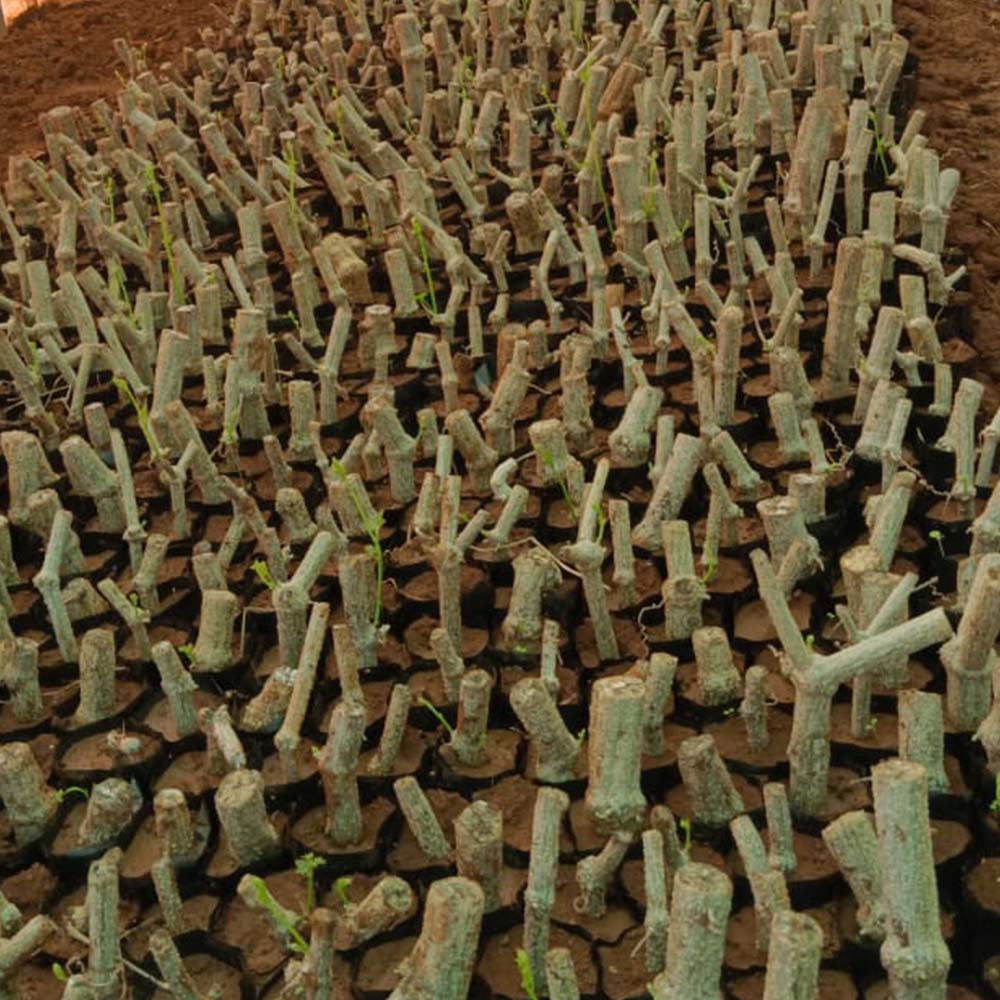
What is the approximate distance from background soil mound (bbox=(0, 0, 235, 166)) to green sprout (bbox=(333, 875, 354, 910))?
2.11m

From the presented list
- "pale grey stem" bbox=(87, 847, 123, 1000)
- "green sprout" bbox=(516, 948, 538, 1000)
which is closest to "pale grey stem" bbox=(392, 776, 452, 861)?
"green sprout" bbox=(516, 948, 538, 1000)

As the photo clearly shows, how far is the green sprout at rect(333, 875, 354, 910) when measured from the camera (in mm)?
1091

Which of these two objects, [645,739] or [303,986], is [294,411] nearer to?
[645,739]

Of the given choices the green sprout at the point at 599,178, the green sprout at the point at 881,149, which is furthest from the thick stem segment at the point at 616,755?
the green sprout at the point at 881,149

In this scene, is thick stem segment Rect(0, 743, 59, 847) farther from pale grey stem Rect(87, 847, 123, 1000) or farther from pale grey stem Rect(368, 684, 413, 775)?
pale grey stem Rect(368, 684, 413, 775)

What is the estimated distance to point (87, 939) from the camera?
1.04 m

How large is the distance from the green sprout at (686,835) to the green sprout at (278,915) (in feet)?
0.97

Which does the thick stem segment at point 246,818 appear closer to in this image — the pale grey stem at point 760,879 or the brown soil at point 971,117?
the pale grey stem at point 760,879

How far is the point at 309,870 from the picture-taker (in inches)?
42.9

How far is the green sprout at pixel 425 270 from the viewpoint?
185cm

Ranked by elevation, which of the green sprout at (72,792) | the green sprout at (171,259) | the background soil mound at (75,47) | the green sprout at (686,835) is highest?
the background soil mound at (75,47)

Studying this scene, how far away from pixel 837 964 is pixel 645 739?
241mm

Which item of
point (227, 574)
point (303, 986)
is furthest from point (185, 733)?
point (303, 986)

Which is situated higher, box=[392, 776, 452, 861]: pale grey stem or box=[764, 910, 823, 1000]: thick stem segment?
box=[764, 910, 823, 1000]: thick stem segment
